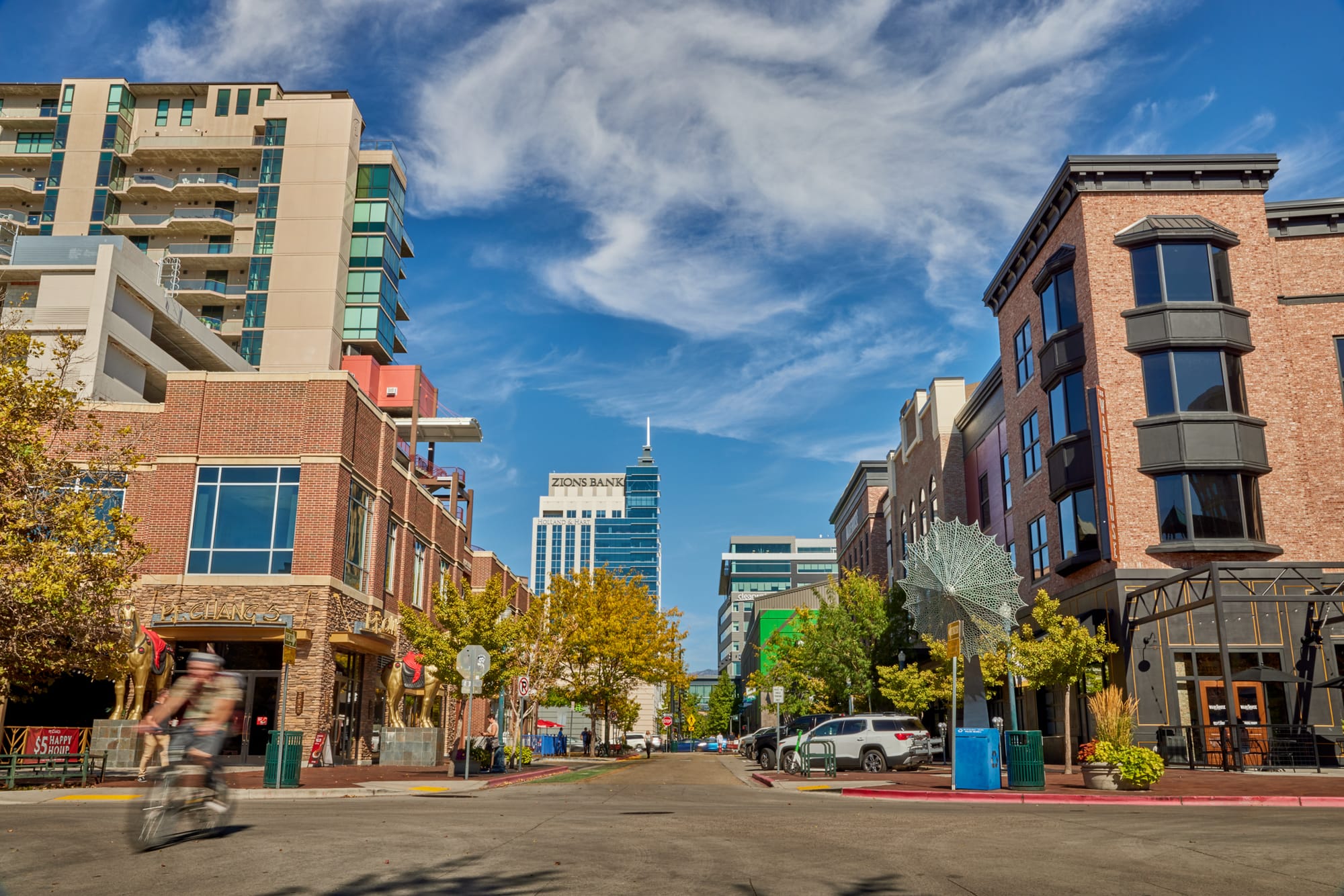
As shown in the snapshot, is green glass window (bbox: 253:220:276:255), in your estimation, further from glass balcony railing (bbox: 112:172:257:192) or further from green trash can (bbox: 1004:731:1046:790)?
green trash can (bbox: 1004:731:1046:790)

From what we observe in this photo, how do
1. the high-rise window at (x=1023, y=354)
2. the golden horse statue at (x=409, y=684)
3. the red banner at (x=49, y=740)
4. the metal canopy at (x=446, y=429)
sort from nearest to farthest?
the red banner at (x=49, y=740)
the golden horse statue at (x=409, y=684)
the high-rise window at (x=1023, y=354)
the metal canopy at (x=446, y=429)

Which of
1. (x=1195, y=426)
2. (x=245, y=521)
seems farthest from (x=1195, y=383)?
(x=245, y=521)

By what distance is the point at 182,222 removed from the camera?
2749 inches

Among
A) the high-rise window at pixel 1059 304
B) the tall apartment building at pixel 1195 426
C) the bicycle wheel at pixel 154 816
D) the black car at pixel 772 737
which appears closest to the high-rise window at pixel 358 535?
the black car at pixel 772 737

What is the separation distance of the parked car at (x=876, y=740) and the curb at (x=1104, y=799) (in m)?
9.65

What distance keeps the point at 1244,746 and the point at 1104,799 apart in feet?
43.6

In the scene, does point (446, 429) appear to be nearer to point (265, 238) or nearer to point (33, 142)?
Answer: point (265, 238)

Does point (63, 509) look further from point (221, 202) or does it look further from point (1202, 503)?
point (221, 202)

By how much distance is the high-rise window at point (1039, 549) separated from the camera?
3894cm

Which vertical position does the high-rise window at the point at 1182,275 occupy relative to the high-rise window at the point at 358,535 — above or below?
above

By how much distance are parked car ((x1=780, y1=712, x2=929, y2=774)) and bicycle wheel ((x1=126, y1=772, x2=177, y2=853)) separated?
849 inches

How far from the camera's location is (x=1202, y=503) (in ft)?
108

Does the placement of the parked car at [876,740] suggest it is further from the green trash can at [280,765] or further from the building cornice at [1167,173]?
the building cornice at [1167,173]

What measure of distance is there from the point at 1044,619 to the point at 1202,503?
6.43 metres
